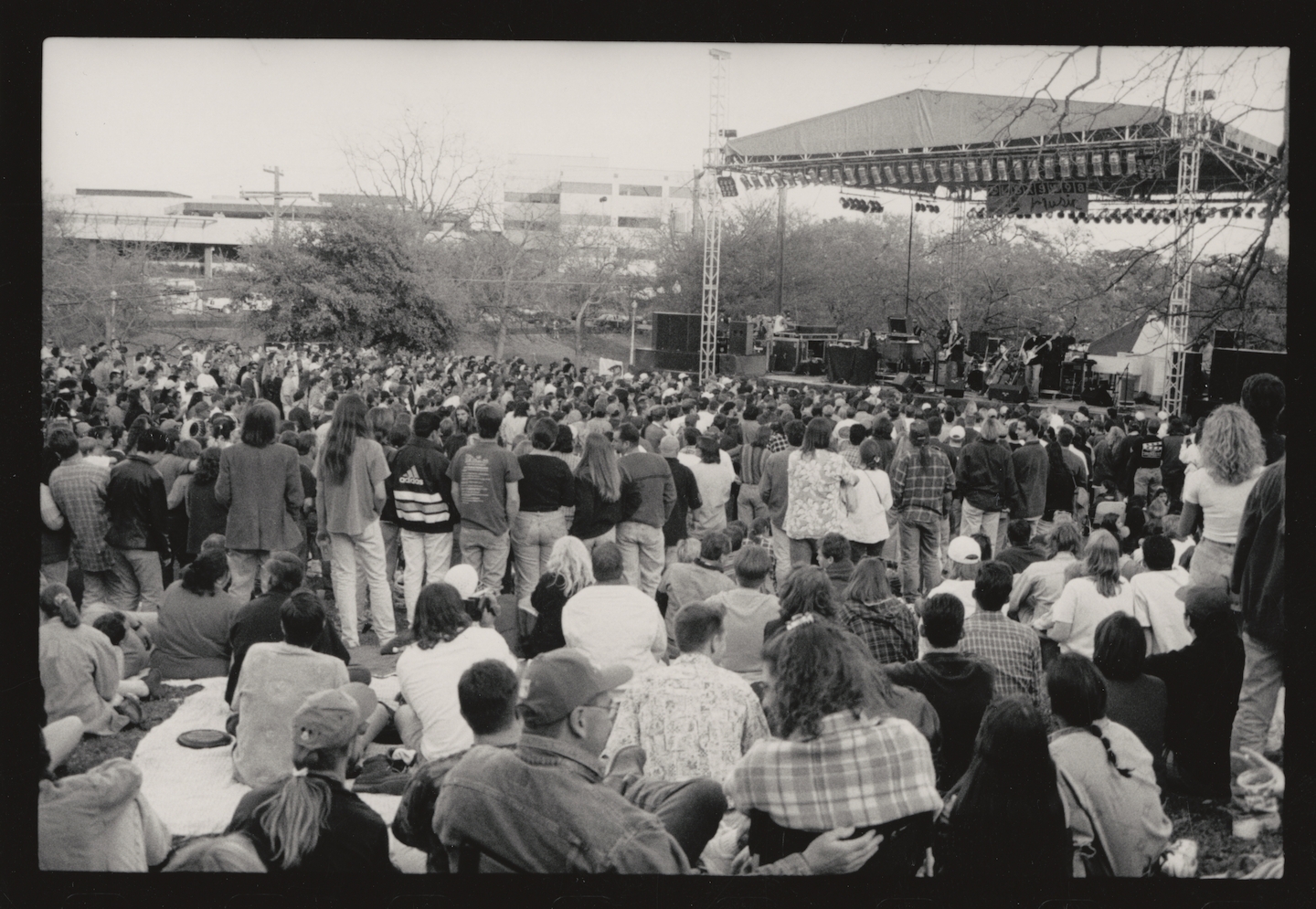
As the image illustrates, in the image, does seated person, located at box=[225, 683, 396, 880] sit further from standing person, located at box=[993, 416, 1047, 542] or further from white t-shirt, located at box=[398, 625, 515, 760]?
standing person, located at box=[993, 416, 1047, 542]

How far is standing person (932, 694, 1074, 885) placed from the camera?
9.89 feet

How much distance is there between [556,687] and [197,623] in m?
2.75

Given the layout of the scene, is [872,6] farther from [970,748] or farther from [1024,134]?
[1024,134]

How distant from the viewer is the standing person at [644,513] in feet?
23.1

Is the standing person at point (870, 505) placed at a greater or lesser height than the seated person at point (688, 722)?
greater

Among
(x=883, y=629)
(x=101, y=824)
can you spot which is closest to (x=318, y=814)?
(x=101, y=824)

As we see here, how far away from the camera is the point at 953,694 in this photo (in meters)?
3.84

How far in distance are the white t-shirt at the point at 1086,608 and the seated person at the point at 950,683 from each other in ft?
3.70

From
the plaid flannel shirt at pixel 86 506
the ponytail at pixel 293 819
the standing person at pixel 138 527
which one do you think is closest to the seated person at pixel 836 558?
the ponytail at pixel 293 819

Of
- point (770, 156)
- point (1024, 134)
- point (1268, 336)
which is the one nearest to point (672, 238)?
point (770, 156)

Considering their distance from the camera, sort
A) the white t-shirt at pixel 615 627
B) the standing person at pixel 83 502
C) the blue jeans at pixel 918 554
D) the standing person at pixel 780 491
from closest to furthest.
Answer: the white t-shirt at pixel 615 627
the standing person at pixel 83 502
the standing person at pixel 780 491
the blue jeans at pixel 918 554

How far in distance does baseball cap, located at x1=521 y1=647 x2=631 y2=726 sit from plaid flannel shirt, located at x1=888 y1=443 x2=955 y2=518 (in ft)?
16.3

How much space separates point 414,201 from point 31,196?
14283 millimetres

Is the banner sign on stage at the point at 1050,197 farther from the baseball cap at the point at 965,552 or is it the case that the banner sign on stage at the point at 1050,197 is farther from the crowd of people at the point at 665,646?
the baseball cap at the point at 965,552
